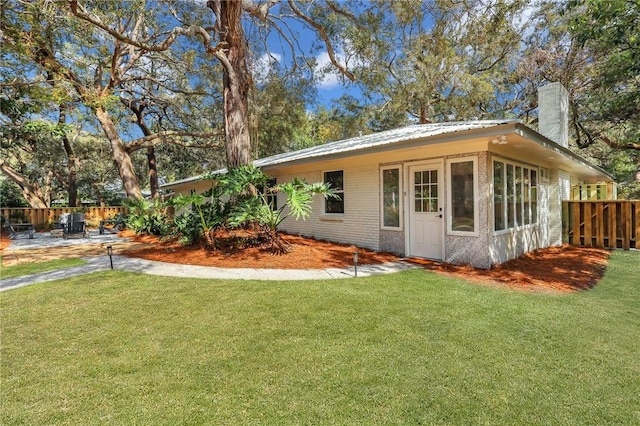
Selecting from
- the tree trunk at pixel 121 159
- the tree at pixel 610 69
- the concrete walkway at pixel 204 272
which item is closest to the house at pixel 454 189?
the concrete walkway at pixel 204 272

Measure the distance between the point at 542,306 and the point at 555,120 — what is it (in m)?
7.80

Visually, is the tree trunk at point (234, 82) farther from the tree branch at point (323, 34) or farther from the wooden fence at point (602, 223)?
the wooden fence at point (602, 223)

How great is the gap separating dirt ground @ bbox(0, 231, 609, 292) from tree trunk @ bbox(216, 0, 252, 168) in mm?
2914

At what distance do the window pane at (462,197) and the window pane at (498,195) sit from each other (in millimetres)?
489

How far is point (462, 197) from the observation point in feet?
21.9

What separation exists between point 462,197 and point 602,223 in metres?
5.96

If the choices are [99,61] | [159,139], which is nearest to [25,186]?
A: [159,139]

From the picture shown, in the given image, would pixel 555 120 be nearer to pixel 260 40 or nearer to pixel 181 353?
pixel 260 40

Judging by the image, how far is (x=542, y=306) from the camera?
429cm

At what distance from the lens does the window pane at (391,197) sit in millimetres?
7855

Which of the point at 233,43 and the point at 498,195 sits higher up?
the point at 233,43

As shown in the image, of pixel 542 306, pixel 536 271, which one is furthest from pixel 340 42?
pixel 542 306

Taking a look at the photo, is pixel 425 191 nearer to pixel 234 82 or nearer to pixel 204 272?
pixel 204 272

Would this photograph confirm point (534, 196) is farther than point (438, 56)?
No
